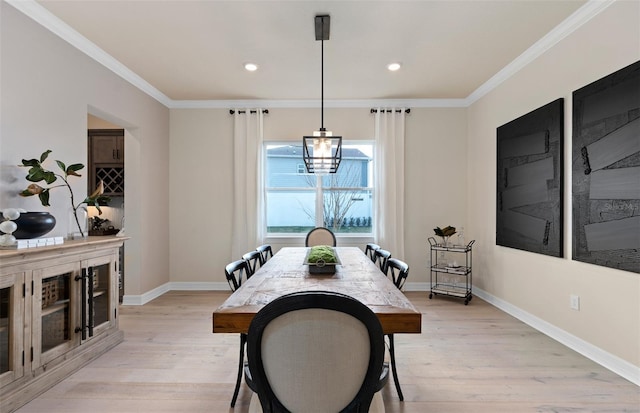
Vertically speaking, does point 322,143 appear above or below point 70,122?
below

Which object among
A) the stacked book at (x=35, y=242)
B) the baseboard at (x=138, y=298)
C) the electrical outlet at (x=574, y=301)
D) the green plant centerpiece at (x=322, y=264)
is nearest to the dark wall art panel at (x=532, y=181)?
the electrical outlet at (x=574, y=301)

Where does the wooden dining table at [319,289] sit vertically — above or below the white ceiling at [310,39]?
below

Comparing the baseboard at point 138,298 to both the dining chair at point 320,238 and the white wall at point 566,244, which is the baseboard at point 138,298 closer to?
the dining chair at point 320,238

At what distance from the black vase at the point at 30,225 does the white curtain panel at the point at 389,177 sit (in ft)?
12.3

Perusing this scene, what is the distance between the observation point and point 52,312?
2.31m

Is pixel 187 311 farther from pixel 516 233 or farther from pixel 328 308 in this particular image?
pixel 516 233

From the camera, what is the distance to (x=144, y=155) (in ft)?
14.1

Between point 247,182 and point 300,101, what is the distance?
4.62ft

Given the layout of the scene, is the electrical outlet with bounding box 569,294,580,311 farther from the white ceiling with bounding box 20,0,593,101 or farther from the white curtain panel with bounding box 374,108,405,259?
the white ceiling with bounding box 20,0,593,101

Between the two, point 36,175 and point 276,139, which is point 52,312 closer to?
point 36,175

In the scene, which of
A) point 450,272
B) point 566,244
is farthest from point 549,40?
point 450,272

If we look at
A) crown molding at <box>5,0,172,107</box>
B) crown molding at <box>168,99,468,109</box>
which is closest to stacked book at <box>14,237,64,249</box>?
crown molding at <box>5,0,172,107</box>

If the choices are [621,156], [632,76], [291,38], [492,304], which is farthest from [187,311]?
[632,76]

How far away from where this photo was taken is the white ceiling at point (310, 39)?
2.62 m
